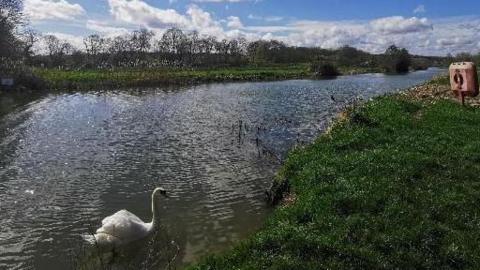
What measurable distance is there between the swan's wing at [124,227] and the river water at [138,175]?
43 cm

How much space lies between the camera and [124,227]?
1355cm

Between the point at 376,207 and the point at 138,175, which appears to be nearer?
the point at 376,207

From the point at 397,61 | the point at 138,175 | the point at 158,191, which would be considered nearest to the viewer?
the point at 158,191

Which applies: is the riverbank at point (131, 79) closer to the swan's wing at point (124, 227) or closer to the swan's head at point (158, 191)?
the swan's head at point (158, 191)

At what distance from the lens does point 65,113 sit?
42719 millimetres

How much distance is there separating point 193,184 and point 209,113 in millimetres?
22639

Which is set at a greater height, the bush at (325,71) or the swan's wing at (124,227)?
the bush at (325,71)

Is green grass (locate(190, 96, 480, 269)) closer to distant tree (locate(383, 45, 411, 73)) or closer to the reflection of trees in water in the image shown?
the reflection of trees in water

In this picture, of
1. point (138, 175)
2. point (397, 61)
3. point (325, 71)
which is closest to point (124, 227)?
point (138, 175)

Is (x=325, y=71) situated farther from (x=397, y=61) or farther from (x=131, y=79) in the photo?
(x=131, y=79)

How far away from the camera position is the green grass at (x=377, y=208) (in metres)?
10.1

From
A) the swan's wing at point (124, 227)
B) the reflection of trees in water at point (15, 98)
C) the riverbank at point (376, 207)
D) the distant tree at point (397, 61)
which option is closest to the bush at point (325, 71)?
the distant tree at point (397, 61)

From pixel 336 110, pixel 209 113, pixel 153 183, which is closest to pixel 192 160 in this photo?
pixel 153 183

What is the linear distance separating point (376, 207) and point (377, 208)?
5 centimetres
